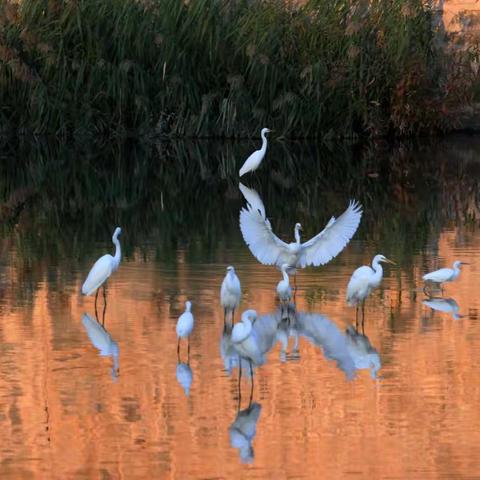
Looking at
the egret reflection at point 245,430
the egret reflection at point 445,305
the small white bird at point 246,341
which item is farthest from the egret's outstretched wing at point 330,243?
the egret reflection at point 245,430

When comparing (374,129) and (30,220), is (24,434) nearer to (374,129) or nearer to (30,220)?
(30,220)

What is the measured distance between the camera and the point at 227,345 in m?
9.02

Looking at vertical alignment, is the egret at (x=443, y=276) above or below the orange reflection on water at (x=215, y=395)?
above

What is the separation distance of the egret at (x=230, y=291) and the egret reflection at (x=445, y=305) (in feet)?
4.30

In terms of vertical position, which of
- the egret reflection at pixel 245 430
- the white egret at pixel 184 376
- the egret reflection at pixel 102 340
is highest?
the egret reflection at pixel 102 340

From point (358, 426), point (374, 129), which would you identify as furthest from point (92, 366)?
point (374, 129)

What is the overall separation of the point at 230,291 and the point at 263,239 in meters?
1.53

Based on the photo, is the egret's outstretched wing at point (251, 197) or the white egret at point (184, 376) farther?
the egret's outstretched wing at point (251, 197)

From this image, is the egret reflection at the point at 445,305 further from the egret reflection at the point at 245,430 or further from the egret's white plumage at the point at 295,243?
the egret reflection at the point at 245,430

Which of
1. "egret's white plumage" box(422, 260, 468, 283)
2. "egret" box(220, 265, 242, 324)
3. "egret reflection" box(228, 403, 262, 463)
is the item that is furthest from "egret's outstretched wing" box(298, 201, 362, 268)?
"egret reflection" box(228, 403, 262, 463)

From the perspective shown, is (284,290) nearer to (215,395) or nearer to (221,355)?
(221,355)

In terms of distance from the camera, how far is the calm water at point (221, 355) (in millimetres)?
6777

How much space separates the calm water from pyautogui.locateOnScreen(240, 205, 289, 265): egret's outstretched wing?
214mm

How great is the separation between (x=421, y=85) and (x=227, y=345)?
16.8 metres
